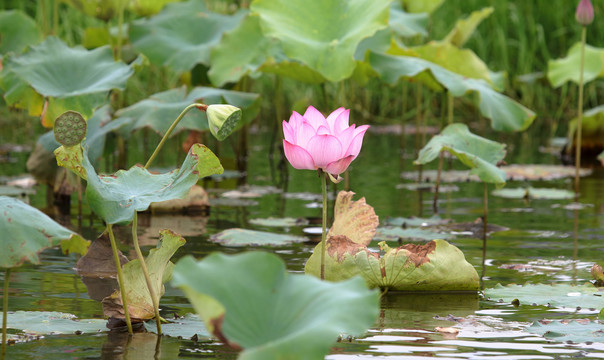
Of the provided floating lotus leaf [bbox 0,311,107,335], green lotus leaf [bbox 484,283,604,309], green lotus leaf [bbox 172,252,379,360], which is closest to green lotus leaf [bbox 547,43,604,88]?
green lotus leaf [bbox 484,283,604,309]

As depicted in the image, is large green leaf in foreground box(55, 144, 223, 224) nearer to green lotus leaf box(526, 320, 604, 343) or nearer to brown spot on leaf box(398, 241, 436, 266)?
brown spot on leaf box(398, 241, 436, 266)

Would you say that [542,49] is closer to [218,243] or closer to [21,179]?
[21,179]

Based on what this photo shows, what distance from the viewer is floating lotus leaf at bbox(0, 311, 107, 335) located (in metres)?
1.70

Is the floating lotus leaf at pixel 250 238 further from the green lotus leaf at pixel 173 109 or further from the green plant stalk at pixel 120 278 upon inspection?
the green plant stalk at pixel 120 278

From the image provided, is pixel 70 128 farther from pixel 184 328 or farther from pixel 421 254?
pixel 421 254

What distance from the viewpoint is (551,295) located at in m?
2.00

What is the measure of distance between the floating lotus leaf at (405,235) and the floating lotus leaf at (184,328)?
1.02 meters

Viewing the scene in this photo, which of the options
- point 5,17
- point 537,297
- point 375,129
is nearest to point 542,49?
point 375,129

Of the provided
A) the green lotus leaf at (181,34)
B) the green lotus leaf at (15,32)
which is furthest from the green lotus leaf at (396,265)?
the green lotus leaf at (15,32)

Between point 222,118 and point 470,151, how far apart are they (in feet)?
4.43

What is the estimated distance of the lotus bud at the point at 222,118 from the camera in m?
1.62

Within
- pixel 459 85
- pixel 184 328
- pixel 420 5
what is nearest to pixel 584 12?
pixel 459 85

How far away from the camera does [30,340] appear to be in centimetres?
165

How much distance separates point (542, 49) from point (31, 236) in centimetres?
626
